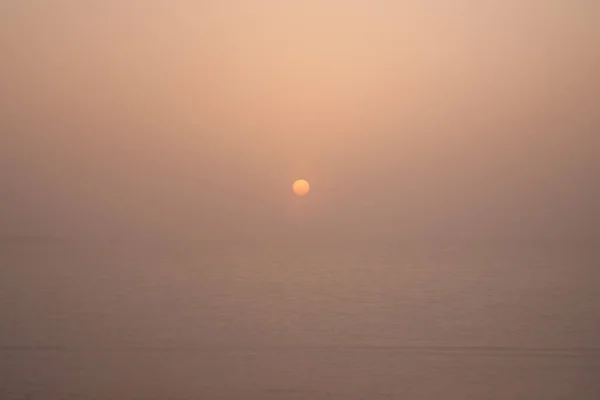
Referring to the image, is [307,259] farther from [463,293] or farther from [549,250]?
[549,250]

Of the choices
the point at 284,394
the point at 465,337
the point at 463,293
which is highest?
the point at 463,293

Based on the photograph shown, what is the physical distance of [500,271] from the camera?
3422 mm

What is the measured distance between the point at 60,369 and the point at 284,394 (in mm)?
1163

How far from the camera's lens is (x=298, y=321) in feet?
11.3

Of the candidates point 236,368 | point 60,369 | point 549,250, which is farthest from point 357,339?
point 60,369

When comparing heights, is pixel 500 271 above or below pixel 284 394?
above

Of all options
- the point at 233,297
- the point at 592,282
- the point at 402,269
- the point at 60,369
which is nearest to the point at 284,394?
the point at 233,297

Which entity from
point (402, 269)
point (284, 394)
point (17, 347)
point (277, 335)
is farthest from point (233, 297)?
point (17, 347)

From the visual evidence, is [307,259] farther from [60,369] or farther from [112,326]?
[60,369]

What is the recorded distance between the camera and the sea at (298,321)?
3.39 meters

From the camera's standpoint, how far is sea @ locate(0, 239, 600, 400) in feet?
11.1

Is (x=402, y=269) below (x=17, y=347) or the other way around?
the other way around

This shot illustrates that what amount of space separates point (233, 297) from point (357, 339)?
67 cm

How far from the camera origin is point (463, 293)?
135 inches
